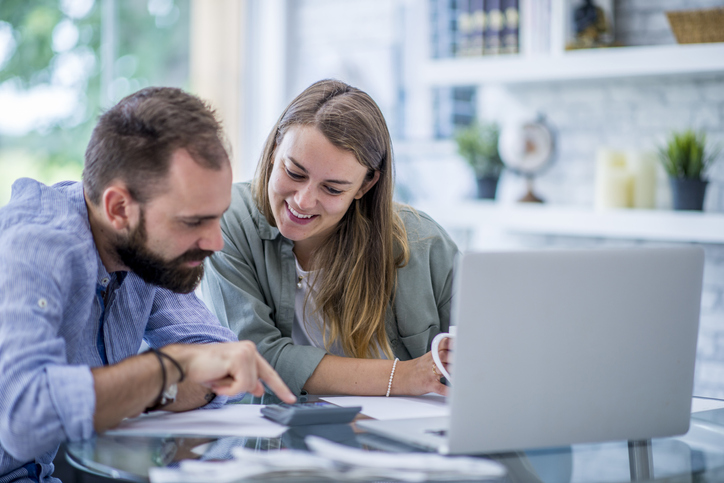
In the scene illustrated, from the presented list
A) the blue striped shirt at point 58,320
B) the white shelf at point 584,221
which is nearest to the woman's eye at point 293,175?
the blue striped shirt at point 58,320

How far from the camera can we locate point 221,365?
3.61ft

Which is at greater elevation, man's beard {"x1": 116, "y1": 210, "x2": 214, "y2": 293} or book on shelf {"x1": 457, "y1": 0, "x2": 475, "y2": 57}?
book on shelf {"x1": 457, "y1": 0, "x2": 475, "y2": 57}

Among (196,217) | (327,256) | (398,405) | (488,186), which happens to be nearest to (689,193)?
(488,186)

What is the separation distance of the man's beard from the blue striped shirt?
6 centimetres

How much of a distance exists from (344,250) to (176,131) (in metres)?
0.68

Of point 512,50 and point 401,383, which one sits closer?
point 401,383

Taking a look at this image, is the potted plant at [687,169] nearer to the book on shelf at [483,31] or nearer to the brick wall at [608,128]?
the brick wall at [608,128]

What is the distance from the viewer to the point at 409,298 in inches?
68.9

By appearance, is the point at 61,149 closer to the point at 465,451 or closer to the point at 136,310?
A: the point at 136,310

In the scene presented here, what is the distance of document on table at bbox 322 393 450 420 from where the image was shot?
123 cm

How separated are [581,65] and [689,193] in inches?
26.0

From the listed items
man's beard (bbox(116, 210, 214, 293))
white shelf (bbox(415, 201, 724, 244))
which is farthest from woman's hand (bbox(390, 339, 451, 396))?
white shelf (bbox(415, 201, 724, 244))

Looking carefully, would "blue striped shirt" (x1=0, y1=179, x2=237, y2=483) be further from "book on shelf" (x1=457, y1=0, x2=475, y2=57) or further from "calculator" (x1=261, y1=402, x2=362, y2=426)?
"book on shelf" (x1=457, y1=0, x2=475, y2=57)

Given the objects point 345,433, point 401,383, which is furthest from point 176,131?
point 401,383
